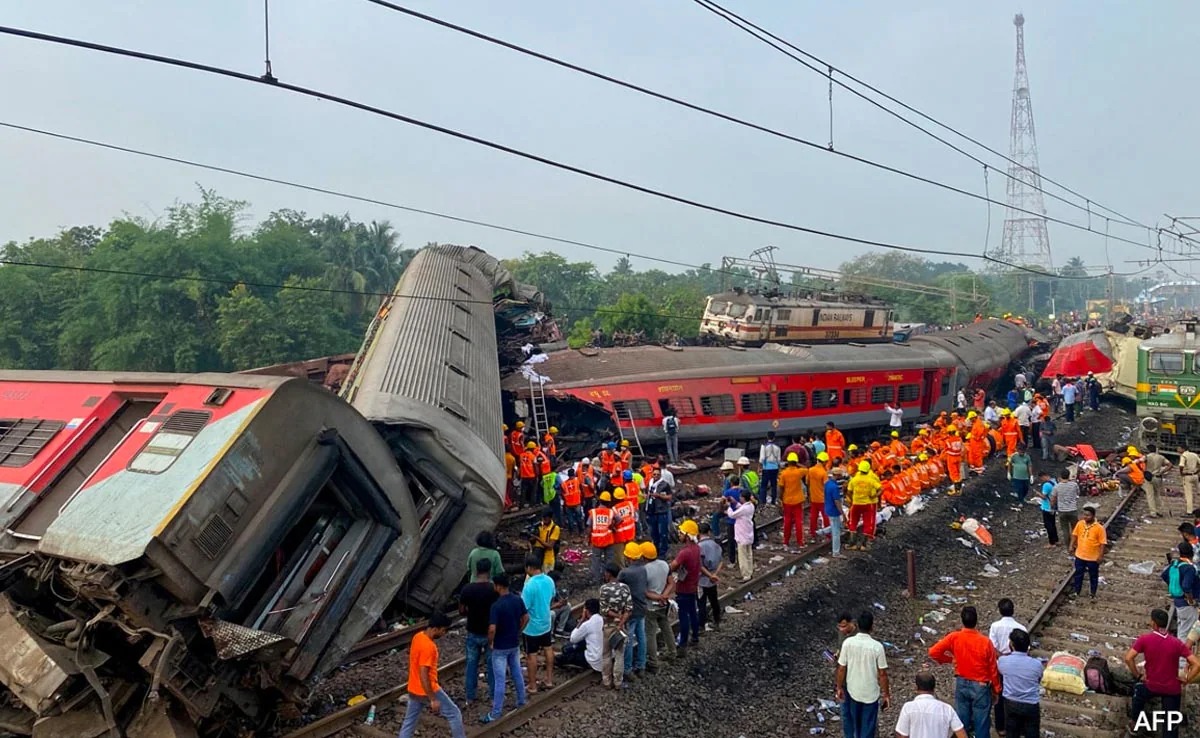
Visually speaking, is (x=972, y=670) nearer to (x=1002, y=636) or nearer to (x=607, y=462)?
(x=1002, y=636)

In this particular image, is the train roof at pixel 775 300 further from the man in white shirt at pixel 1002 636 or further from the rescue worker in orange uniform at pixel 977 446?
the man in white shirt at pixel 1002 636

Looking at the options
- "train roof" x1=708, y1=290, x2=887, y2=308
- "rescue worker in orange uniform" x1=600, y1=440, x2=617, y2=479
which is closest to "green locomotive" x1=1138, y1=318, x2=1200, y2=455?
"train roof" x1=708, y1=290, x2=887, y2=308

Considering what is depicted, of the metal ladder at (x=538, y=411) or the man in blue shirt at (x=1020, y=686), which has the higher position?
the metal ladder at (x=538, y=411)

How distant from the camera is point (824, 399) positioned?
21234 mm

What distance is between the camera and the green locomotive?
1822 cm

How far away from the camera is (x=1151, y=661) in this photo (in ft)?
22.4

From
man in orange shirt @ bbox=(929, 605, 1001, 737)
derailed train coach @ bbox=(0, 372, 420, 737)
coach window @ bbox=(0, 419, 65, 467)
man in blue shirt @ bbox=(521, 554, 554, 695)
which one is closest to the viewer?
derailed train coach @ bbox=(0, 372, 420, 737)

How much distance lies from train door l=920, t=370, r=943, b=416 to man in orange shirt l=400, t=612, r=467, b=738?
802 inches

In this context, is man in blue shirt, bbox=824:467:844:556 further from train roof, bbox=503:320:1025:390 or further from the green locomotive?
the green locomotive

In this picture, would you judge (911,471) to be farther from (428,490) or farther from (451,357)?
(428,490)

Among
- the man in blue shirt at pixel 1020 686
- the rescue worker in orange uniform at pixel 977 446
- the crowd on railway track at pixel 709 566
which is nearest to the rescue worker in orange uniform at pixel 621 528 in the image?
the crowd on railway track at pixel 709 566

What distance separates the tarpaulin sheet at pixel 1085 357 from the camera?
27.7 metres

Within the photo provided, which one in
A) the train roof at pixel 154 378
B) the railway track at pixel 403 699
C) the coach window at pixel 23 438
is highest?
the train roof at pixel 154 378

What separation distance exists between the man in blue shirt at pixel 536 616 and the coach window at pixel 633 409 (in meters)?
10.3
